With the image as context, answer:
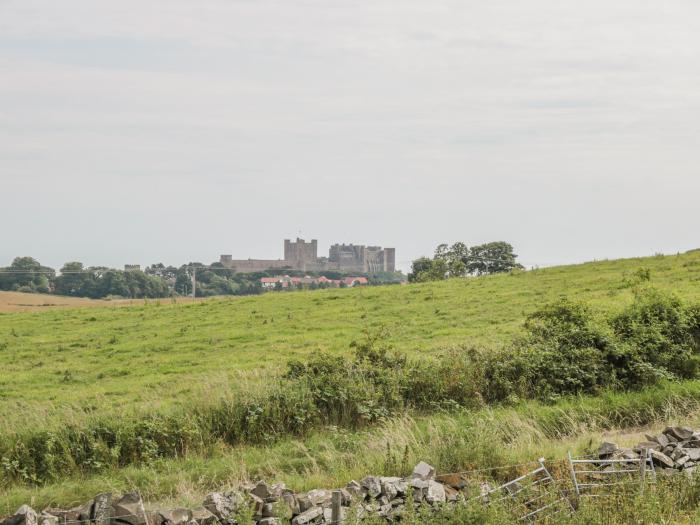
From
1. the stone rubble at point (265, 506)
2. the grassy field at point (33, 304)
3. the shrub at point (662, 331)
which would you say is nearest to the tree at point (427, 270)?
the grassy field at point (33, 304)

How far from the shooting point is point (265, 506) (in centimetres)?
1225

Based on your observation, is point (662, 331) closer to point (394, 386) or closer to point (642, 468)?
point (394, 386)

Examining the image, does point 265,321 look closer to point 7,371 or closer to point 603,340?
point 7,371

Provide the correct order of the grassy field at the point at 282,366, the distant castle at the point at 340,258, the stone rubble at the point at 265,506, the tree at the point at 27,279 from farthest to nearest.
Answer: the distant castle at the point at 340,258 < the tree at the point at 27,279 < the grassy field at the point at 282,366 < the stone rubble at the point at 265,506

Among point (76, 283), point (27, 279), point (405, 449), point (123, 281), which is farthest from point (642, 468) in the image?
point (27, 279)

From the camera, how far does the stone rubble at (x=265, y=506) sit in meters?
11.8

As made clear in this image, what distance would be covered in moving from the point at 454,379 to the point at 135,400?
833 centimetres

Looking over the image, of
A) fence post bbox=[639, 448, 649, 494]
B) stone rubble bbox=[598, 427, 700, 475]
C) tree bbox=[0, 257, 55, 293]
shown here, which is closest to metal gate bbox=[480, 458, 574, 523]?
fence post bbox=[639, 448, 649, 494]

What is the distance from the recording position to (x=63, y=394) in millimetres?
22953

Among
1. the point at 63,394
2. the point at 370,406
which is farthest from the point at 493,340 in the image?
the point at 63,394

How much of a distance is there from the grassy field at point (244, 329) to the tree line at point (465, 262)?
26.6 meters

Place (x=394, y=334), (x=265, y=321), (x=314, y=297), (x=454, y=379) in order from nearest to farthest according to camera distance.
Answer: (x=454, y=379), (x=394, y=334), (x=265, y=321), (x=314, y=297)

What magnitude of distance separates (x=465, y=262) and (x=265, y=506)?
66.7m

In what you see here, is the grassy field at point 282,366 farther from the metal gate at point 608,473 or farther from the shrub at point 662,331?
the shrub at point 662,331
